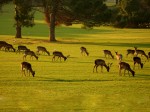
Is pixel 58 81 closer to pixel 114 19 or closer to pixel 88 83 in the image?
pixel 88 83

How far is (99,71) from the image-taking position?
28.4m

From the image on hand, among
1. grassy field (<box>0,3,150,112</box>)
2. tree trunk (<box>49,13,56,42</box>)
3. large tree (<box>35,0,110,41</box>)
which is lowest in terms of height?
grassy field (<box>0,3,150,112</box>)

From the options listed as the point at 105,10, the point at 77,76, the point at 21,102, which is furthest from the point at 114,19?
the point at 21,102

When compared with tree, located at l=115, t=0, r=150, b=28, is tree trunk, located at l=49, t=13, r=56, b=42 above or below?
below

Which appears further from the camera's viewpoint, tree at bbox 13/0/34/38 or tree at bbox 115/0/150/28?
tree at bbox 115/0/150/28

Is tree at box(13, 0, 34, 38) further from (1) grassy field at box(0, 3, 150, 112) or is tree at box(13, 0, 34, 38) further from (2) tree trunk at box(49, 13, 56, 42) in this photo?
(1) grassy field at box(0, 3, 150, 112)

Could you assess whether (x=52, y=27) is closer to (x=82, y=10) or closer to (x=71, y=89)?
(x=82, y=10)

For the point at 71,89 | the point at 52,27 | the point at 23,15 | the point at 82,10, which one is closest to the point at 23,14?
the point at 23,15

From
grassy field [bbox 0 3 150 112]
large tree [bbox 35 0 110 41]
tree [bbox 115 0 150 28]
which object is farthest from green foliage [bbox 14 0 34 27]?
grassy field [bbox 0 3 150 112]

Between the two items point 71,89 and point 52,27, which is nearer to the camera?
point 71,89

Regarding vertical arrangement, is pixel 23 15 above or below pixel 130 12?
below

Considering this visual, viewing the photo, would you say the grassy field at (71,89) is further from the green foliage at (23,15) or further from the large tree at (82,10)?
the large tree at (82,10)

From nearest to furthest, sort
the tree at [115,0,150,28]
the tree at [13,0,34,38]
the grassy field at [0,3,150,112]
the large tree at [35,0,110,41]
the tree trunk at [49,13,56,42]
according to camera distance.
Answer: the grassy field at [0,3,150,112] → the tree at [13,0,34,38] → the tree trunk at [49,13,56,42] → the large tree at [35,0,110,41] → the tree at [115,0,150,28]

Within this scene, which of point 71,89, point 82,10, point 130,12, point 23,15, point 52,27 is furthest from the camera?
point 130,12
